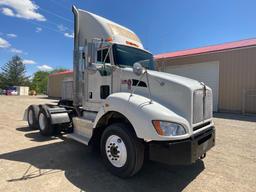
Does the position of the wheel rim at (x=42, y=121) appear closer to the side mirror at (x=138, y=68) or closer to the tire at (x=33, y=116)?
the tire at (x=33, y=116)

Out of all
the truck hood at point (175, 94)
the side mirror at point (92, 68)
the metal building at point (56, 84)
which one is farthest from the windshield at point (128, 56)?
the metal building at point (56, 84)

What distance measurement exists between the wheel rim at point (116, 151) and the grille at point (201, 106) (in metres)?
1.36

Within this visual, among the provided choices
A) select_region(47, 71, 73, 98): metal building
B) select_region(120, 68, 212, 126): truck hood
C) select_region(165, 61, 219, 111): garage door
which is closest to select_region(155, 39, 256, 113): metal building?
select_region(165, 61, 219, 111): garage door

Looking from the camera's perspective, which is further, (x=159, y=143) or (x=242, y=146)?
(x=242, y=146)

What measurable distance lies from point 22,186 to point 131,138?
1915mm

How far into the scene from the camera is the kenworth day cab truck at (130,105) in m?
3.09

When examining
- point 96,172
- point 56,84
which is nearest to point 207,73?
point 96,172

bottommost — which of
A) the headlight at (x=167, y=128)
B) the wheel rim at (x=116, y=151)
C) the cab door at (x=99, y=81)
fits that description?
the wheel rim at (x=116, y=151)

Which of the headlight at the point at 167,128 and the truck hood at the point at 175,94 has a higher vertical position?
the truck hood at the point at 175,94

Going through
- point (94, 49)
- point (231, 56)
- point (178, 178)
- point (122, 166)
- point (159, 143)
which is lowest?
point (178, 178)

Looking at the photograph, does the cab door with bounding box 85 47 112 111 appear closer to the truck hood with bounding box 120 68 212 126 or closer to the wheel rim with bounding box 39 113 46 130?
the truck hood with bounding box 120 68 212 126

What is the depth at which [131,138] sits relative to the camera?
3398 mm

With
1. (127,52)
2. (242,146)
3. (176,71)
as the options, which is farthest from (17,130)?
(176,71)

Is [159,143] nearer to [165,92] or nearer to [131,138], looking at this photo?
[131,138]
